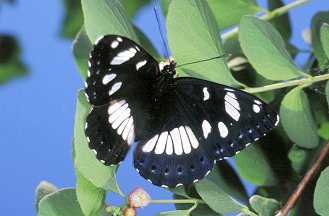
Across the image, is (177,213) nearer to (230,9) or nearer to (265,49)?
(265,49)

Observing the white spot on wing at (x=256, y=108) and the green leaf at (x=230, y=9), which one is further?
the green leaf at (x=230, y=9)

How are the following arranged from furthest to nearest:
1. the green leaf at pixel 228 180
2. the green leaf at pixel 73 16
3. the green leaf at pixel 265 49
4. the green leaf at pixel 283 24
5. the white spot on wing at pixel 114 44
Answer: the green leaf at pixel 73 16 < the green leaf at pixel 283 24 < the green leaf at pixel 228 180 < the green leaf at pixel 265 49 < the white spot on wing at pixel 114 44

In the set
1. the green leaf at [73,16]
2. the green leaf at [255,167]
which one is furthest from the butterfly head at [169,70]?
the green leaf at [73,16]

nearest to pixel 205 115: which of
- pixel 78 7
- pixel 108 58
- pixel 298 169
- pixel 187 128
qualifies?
pixel 187 128

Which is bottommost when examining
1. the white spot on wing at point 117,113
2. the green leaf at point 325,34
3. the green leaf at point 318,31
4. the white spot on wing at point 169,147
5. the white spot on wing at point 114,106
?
the green leaf at point 318,31

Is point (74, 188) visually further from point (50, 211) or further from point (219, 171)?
point (219, 171)

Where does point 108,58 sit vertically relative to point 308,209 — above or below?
above

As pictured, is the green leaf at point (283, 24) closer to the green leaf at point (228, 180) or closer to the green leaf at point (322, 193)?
the green leaf at point (228, 180)

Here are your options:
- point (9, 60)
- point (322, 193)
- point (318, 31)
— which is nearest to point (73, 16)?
point (9, 60)
